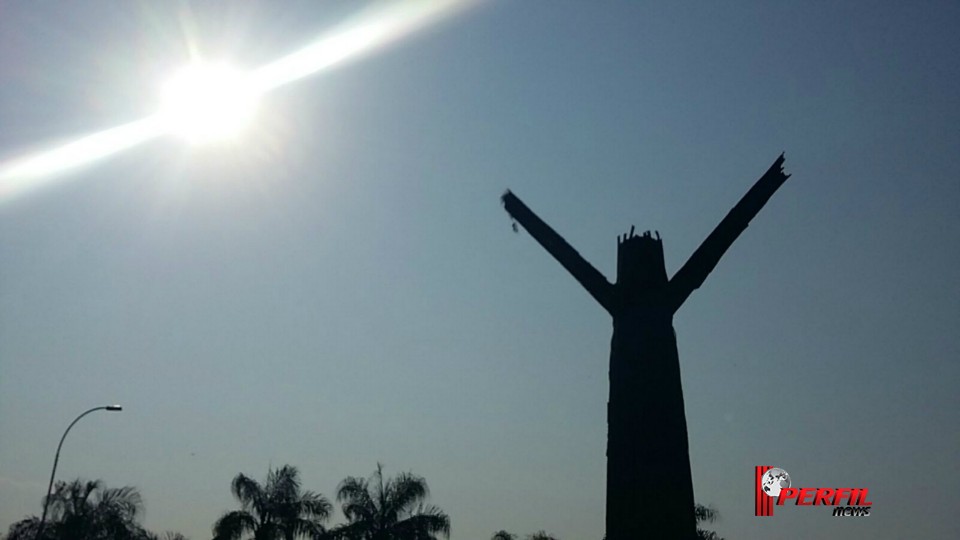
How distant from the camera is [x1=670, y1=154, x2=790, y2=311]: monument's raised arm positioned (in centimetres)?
2953

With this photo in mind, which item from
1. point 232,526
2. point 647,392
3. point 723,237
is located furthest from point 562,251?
point 232,526

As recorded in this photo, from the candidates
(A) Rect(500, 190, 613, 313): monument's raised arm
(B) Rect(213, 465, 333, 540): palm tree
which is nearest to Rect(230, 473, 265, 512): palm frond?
(B) Rect(213, 465, 333, 540): palm tree

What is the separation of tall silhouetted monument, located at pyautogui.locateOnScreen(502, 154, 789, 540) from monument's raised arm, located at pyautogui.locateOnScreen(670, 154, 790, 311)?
38 mm

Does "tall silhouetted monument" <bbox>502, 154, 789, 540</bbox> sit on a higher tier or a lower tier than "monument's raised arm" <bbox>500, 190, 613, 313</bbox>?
lower

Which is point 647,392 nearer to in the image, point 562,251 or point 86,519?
point 562,251

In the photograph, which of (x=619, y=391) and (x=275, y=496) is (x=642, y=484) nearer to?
(x=619, y=391)

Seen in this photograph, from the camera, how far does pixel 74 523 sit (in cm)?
4238

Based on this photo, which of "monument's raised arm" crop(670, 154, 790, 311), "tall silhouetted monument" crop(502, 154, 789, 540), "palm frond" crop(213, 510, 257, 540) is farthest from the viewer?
"palm frond" crop(213, 510, 257, 540)

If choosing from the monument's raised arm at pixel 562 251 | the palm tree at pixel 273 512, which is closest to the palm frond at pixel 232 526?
the palm tree at pixel 273 512

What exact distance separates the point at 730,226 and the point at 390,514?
21754mm

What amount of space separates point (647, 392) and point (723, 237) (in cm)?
748

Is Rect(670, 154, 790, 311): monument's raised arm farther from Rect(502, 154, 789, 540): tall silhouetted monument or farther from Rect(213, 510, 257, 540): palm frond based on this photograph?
Rect(213, 510, 257, 540): palm frond

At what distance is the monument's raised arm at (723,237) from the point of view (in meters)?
29.5

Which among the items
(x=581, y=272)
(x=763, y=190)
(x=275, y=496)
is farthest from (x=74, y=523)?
(x=763, y=190)
